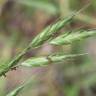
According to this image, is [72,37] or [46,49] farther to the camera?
[46,49]

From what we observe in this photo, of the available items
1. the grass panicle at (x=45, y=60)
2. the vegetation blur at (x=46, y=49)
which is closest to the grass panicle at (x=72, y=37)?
the grass panicle at (x=45, y=60)

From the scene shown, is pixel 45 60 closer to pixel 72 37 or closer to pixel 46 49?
pixel 72 37

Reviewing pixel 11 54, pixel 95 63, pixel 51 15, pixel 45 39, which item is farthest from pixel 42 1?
pixel 45 39

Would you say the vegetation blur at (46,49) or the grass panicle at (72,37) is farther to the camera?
the vegetation blur at (46,49)

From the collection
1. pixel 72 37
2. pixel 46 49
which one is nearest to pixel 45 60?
pixel 72 37

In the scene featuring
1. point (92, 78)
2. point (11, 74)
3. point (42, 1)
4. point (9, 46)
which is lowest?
point (92, 78)

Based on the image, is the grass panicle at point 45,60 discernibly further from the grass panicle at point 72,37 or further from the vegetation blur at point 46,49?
the vegetation blur at point 46,49

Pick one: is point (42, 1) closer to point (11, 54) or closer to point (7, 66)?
point (11, 54)

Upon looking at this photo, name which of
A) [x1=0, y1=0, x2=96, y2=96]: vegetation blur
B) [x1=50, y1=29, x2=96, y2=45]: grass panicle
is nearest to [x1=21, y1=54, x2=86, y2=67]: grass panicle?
[x1=50, y1=29, x2=96, y2=45]: grass panicle

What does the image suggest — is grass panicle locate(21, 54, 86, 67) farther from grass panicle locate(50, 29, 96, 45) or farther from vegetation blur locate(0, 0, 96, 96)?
vegetation blur locate(0, 0, 96, 96)

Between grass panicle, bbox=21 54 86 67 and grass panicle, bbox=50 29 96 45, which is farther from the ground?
grass panicle, bbox=50 29 96 45

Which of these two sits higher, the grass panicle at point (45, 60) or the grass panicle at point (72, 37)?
the grass panicle at point (72, 37)
